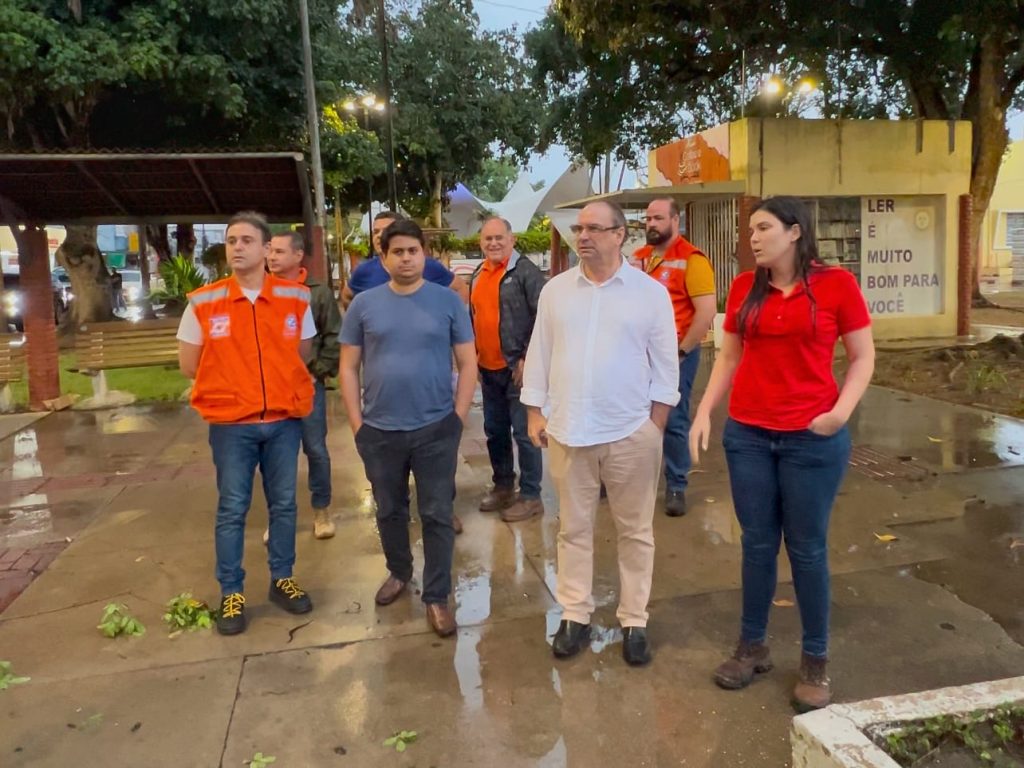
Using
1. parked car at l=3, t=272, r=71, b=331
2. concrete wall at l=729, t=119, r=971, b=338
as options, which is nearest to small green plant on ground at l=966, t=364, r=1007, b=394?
concrete wall at l=729, t=119, r=971, b=338

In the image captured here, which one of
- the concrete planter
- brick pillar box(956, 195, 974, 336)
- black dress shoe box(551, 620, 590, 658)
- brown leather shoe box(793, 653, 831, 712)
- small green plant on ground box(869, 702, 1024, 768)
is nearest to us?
the concrete planter

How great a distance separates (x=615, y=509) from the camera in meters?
3.57

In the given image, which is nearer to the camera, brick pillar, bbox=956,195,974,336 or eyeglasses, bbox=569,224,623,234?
eyeglasses, bbox=569,224,623,234

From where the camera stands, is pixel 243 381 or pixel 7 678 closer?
pixel 7 678

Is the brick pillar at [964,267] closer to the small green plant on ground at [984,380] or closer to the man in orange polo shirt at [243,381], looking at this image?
the small green plant on ground at [984,380]

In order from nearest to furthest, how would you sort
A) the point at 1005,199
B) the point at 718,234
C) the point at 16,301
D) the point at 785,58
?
the point at 785,58, the point at 718,234, the point at 16,301, the point at 1005,199

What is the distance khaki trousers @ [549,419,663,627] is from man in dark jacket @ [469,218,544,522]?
145 cm

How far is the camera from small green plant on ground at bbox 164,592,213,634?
4023mm

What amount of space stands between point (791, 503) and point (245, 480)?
7.82ft

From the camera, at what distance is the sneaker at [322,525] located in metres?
5.19

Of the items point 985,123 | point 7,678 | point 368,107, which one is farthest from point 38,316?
point 368,107

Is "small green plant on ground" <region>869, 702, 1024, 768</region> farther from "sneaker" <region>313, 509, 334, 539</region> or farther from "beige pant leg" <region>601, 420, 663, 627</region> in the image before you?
"sneaker" <region>313, 509, 334, 539</region>

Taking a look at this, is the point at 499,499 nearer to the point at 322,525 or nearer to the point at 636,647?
the point at 322,525

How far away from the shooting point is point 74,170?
8250 mm
